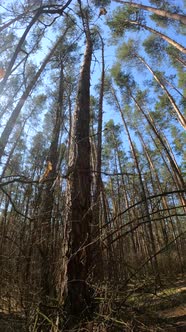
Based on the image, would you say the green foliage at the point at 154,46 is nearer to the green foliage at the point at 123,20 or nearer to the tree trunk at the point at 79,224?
the green foliage at the point at 123,20

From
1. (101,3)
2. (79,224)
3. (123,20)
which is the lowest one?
(79,224)

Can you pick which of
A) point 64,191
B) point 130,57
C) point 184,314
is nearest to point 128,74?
point 130,57

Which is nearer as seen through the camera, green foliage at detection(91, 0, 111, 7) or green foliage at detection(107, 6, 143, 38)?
green foliage at detection(91, 0, 111, 7)

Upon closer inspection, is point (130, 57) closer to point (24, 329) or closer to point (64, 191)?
point (64, 191)

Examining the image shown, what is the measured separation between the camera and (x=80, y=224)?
1842mm

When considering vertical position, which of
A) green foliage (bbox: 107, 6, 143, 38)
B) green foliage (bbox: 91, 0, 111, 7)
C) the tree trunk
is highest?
green foliage (bbox: 107, 6, 143, 38)

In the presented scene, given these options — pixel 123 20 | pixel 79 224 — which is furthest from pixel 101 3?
pixel 79 224

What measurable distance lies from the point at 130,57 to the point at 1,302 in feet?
42.0

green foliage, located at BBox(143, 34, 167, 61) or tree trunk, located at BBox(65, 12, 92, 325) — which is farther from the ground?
green foliage, located at BBox(143, 34, 167, 61)

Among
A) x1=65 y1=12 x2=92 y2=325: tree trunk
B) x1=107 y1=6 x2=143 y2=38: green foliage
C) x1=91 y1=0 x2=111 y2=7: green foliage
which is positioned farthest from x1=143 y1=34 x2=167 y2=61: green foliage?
x1=65 y1=12 x2=92 y2=325: tree trunk

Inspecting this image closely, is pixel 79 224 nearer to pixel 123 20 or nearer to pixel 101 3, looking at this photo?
pixel 101 3

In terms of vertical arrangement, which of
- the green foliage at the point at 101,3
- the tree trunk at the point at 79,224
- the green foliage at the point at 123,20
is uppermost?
the green foliage at the point at 123,20

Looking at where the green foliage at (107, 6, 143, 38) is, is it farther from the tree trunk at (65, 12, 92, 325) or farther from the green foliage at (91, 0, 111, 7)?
the tree trunk at (65, 12, 92, 325)

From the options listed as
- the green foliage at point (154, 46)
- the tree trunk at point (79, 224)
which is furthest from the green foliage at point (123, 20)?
the tree trunk at point (79, 224)
